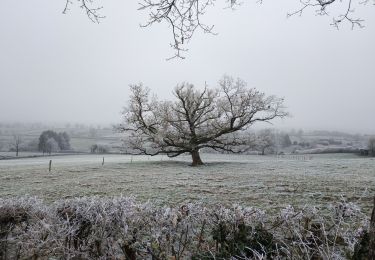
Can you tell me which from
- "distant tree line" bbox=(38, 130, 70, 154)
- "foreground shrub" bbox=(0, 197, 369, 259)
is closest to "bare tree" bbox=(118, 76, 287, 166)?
"foreground shrub" bbox=(0, 197, 369, 259)

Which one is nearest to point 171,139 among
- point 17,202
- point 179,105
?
point 179,105

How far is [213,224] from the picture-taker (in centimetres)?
521

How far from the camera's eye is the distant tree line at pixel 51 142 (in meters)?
98.9

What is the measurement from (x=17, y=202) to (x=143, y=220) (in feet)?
9.09

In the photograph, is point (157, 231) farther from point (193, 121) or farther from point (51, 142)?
point (51, 142)

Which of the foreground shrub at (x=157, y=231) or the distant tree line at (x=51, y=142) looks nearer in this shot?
the foreground shrub at (x=157, y=231)

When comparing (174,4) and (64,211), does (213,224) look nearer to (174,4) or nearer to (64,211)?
(64,211)

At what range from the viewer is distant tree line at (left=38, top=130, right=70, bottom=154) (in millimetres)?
98875

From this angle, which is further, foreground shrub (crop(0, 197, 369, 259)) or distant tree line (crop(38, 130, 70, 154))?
distant tree line (crop(38, 130, 70, 154))

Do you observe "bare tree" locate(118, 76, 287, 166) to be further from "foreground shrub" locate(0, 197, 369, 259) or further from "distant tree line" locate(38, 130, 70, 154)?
"distant tree line" locate(38, 130, 70, 154)

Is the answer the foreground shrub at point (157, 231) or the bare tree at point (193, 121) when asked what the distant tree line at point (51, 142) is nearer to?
the bare tree at point (193, 121)

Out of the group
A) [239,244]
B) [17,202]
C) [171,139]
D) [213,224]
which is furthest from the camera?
[171,139]

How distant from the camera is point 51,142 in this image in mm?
100500

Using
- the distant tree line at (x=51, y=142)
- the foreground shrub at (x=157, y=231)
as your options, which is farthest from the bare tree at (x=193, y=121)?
the distant tree line at (x=51, y=142)
